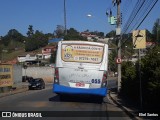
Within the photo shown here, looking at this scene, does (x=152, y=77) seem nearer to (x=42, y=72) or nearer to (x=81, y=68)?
(x=81, y=68)

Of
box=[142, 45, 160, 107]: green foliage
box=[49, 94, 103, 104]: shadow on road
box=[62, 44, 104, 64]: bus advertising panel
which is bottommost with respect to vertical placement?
box=[49, 94, 103, 104]: shadow on road

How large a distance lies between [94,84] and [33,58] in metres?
134

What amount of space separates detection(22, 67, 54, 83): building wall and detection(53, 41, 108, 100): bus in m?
71.9

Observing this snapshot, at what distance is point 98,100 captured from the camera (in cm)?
2661

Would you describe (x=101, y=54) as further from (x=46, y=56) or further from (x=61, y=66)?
(x=46, y=56)

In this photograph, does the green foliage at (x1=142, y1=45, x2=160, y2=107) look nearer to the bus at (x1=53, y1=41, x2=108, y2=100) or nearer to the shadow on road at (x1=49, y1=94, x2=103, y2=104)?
the bus at (x1=53, y1=41, x2=108, y2=100)

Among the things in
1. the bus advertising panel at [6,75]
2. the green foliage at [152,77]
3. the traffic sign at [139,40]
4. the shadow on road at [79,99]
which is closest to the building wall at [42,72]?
the bus advertising panel at [6,75]

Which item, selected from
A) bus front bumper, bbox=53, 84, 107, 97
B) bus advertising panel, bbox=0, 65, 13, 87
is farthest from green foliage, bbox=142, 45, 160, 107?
bus advertising panel, bbox=0, 65, 13, 87

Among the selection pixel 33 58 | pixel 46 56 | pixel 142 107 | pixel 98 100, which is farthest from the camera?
pixel 46 56

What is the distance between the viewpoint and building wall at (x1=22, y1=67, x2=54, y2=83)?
3856 inches

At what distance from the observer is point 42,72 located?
98875 millimetres

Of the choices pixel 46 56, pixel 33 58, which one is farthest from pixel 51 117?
pixel 46 56

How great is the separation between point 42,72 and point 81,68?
75512 millimetres

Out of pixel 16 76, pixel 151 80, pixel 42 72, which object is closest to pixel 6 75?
pixel 16 76
